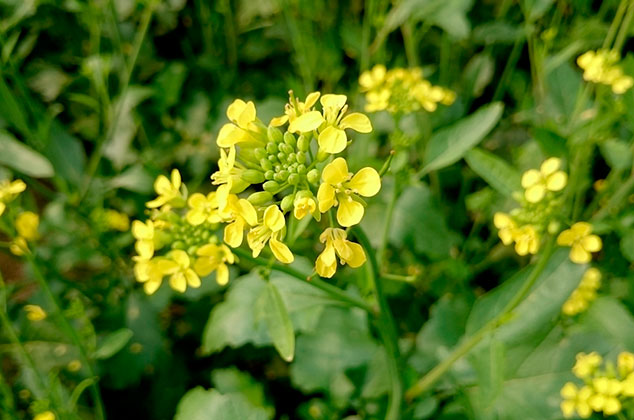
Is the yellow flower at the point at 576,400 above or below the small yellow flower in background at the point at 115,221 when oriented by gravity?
below

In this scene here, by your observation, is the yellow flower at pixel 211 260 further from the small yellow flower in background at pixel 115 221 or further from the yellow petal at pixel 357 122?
the small yellow flower in background at pixel 115 221

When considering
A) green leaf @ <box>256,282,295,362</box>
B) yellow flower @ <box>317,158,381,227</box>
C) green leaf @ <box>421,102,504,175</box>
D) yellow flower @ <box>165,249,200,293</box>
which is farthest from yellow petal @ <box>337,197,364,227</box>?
green leaf @ <box>421,102,504,175</box>

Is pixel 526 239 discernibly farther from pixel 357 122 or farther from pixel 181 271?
→ pixel 181 271

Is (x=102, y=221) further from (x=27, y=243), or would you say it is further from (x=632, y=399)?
(x=632, y=399)

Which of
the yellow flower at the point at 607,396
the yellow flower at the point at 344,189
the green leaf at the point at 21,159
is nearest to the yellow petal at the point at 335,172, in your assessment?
the yellow flower at the point at 344,189

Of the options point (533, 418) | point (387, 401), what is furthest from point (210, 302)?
point (533, 418)

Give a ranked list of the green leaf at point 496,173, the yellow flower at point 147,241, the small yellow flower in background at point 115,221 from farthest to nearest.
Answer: the small yellow flower in background at point 115,221 < the green leaf at point 496,173 < the yellow flower at point 147,241

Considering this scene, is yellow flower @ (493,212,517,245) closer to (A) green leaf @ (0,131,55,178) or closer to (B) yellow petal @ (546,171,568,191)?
(B) yellow petal @ (546,171,568,191)
